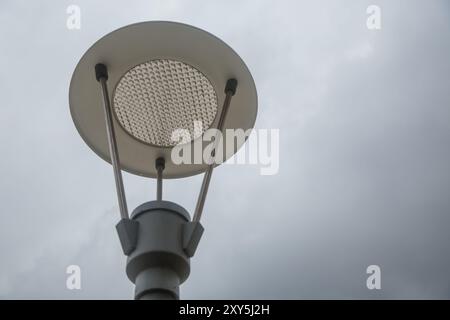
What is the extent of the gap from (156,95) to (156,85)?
0.15 feet

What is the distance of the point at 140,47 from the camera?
301cm

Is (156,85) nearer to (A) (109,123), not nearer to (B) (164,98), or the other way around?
(B) (164,98)

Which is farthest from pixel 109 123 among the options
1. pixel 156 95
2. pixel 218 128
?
pixel 218 128

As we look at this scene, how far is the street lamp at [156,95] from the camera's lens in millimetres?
3006

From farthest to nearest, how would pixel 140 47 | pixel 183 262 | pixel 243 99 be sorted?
pixel 243 99 < pixel 140 47 < pixel 183 262

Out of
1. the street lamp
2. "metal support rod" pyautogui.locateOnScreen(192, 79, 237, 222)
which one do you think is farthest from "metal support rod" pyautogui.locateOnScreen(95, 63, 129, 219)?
"metal support rod" pyautogui.locateOnScreen(192, 79, 237, 222)

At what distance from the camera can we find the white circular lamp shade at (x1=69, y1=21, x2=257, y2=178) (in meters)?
3.02

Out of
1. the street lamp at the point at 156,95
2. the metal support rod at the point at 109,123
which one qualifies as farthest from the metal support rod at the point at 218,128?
the metal support rod at the point at 109,123

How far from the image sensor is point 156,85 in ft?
9.95

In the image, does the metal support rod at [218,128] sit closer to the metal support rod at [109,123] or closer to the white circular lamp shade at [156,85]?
the white circular lamp shade at [156,85]
